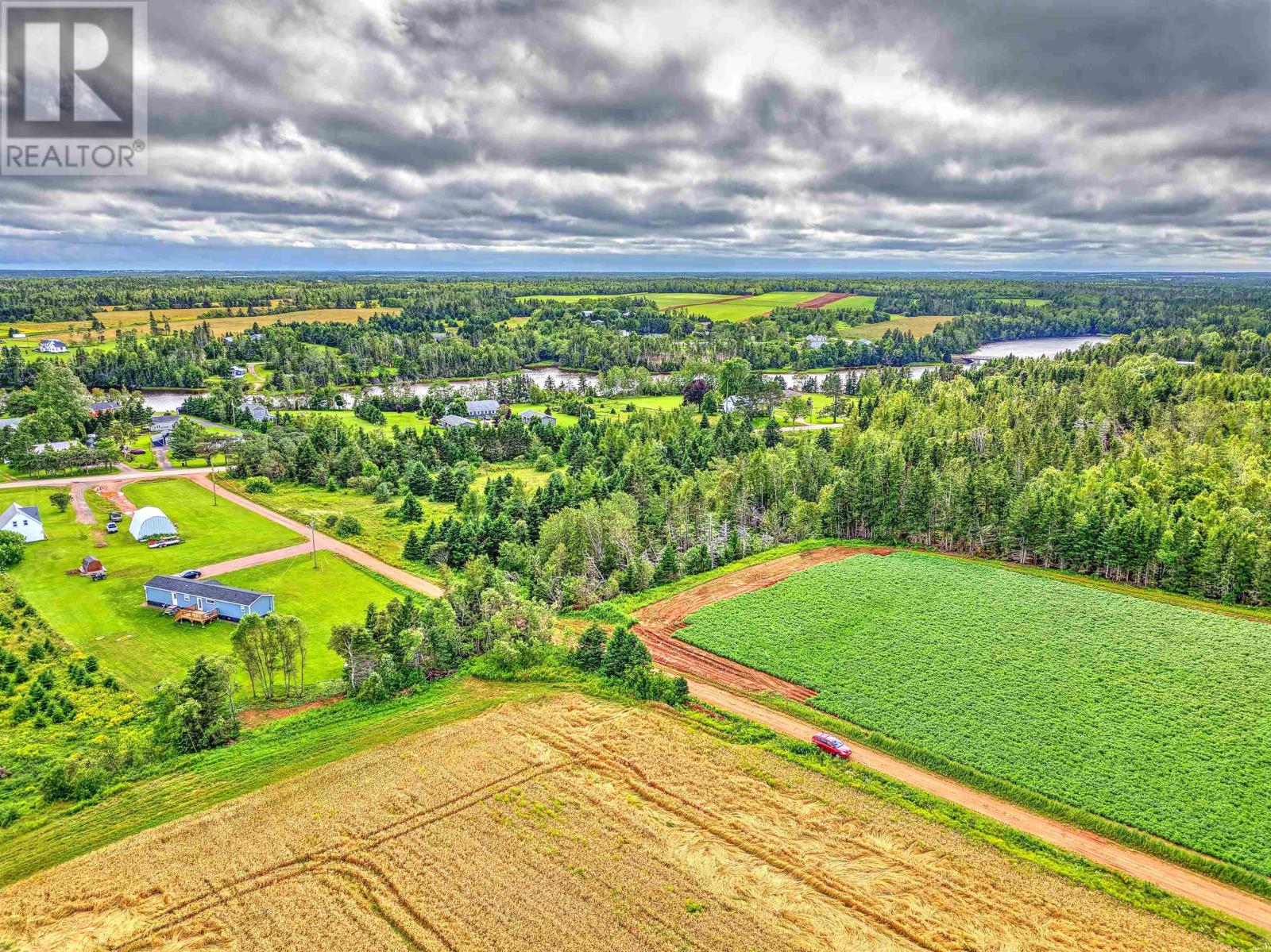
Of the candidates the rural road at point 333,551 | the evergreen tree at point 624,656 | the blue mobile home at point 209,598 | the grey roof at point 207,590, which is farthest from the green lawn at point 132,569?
the evergreen tree at point 624,656

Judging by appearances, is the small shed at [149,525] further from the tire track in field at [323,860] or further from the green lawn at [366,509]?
the tire track in field at [323,860]

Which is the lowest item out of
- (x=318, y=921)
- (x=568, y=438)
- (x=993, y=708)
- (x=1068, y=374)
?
(x=318, y=921)

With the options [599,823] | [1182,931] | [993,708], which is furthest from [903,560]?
[599,823]

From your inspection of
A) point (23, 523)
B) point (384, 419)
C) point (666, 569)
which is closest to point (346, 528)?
point (23, 523)

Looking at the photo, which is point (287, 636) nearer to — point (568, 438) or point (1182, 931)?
point (1182, 931)

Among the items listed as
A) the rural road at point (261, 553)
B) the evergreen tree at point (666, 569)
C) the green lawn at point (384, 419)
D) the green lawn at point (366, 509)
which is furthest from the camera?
the green lawn at point (384, 419)

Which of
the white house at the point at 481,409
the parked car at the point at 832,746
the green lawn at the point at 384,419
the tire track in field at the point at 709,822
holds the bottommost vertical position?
the tire track in field at the point at 709,822
